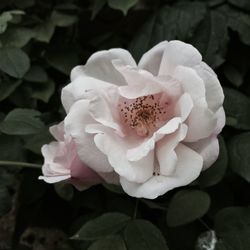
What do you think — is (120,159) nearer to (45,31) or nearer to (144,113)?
(144,113)

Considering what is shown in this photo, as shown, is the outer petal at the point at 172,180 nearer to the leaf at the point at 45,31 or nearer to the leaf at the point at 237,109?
the leaf at the point at 237,109

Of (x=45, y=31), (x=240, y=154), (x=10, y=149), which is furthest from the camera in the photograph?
(x=45, y=31)

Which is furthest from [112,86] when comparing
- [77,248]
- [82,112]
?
[77,248]

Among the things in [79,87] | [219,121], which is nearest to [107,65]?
[79,87]

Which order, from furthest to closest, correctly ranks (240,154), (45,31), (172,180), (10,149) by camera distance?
(45,31) → (10,149) → (240,154) → (172,180)

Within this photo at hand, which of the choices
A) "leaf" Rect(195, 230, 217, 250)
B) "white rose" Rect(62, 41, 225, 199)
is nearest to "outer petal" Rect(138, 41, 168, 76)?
"white rose" Rect(62, 41, 225, 199)

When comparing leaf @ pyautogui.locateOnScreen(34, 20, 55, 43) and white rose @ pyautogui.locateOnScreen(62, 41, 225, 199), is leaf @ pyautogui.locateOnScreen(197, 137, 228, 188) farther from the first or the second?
leaf @ pyautogui.locateOnScreen(34, 20, 55, 43)
